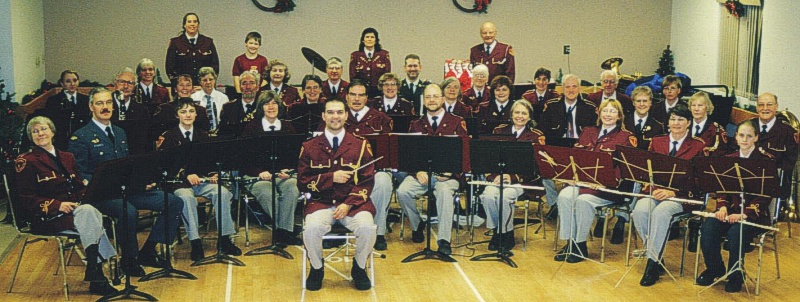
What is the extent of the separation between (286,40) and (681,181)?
26.5 ft

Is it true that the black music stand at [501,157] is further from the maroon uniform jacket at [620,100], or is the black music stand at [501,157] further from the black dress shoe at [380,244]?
the maroon uniform jacket at [620,100]

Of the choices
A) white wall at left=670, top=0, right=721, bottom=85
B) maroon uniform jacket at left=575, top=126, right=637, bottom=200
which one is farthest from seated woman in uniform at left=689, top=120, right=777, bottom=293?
white wall at left=670, top=0, right=721, bottom=85

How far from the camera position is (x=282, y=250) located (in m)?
7.78

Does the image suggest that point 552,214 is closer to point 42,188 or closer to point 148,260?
point 148,260

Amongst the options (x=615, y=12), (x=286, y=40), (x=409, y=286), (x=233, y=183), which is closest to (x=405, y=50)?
(x=286, y=40)

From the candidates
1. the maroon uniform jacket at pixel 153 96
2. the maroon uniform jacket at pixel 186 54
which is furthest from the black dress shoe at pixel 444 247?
the maroon uniform jacket at pixel 186 54

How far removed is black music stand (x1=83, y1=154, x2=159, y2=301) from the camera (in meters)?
6.09

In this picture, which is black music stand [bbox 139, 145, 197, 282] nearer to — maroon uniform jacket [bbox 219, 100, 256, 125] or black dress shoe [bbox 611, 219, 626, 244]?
maroon uniform jacket [bbox 219, 100, 256, 125]

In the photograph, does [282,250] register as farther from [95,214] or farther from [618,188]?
[618,188]

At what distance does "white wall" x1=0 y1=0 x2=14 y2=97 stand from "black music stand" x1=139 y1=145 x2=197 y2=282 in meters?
4.00

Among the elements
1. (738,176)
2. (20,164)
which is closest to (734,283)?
(738,176)

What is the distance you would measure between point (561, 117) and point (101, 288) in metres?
4.64

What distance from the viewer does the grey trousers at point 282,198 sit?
26.5 ft

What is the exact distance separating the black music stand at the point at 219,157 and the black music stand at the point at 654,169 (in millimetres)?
2812
